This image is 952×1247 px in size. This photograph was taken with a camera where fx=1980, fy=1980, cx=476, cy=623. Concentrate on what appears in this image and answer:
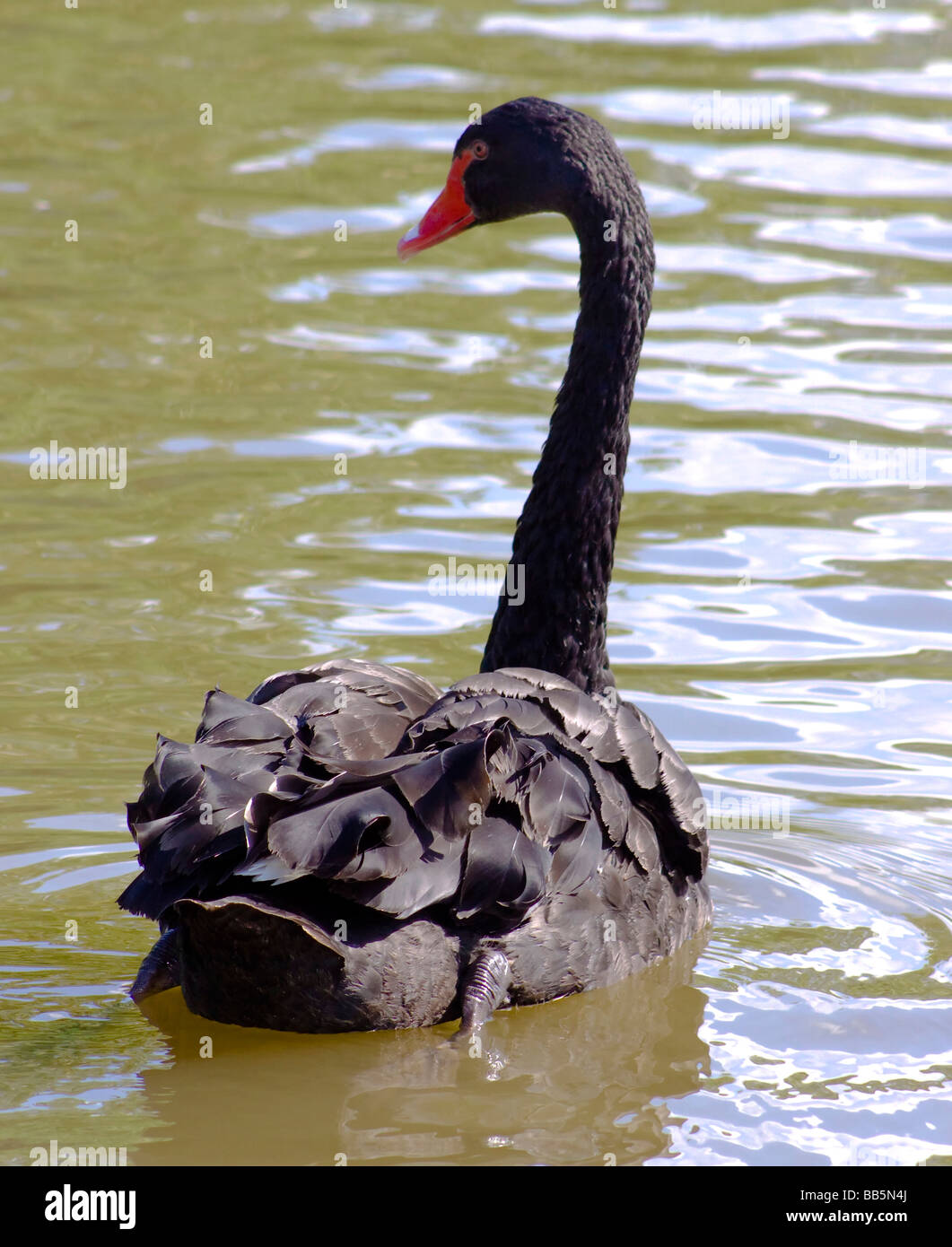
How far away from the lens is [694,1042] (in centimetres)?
→ 539

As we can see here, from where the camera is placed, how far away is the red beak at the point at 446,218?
686cm

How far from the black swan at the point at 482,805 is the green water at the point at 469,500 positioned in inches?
8.6

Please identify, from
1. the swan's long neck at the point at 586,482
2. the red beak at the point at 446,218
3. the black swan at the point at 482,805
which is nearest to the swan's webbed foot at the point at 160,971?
the black swan at the point at 482,805

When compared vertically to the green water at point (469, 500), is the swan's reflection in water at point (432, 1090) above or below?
below

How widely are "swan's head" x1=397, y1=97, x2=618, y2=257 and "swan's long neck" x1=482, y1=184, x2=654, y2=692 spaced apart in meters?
0.10

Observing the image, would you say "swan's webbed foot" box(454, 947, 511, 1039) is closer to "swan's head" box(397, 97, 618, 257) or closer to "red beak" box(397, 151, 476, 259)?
"swan's head" box(397, 97, 618, 257)

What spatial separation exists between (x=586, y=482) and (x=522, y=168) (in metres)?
1.10

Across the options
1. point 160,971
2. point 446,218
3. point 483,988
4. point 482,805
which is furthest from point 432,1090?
point 446,218

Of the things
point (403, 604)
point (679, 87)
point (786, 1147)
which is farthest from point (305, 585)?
point (679, 87)

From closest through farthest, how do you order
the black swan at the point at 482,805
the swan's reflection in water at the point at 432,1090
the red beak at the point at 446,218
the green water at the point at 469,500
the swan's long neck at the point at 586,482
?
the swan's reflection in water at the point at 432,1090 < the black swan at the point at 482,805 < the green water at the point at 469,500 < the swan's long neck at the point at 586,482 < the red beak at the point at 446,218

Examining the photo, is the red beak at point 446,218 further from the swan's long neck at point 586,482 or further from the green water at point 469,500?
the green water at point 469,500

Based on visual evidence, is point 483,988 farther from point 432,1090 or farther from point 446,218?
point 446,218

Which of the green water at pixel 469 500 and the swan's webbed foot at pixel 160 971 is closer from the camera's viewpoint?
the green water at pixel 469 500
